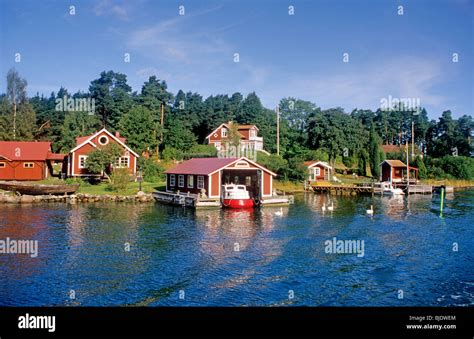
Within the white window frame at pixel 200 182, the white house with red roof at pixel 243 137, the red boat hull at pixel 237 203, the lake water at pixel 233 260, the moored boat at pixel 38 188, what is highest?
the white house with red roof at pixel 243 137

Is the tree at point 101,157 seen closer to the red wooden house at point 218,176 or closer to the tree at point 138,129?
the red wooden house at point 218,176

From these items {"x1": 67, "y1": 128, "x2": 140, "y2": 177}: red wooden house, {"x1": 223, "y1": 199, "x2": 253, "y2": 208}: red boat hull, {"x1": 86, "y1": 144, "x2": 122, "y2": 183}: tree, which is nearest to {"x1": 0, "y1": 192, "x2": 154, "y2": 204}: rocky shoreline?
{"x1": 86, "y1": 144, "x2": 122, "y2": 183}: tree

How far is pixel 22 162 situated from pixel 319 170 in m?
39.1

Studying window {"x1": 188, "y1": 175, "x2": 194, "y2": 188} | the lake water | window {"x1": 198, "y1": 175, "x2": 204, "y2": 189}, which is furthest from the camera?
window {"x1": 188, "y1": 175, "x2": 194, "y2": 188}

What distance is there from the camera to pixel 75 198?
4178 cm

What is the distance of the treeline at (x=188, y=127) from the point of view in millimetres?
61312

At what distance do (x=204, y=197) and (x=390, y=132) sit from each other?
67.1 metres

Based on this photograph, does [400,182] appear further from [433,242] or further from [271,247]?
[271,247]

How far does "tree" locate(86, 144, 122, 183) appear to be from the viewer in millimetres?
47375

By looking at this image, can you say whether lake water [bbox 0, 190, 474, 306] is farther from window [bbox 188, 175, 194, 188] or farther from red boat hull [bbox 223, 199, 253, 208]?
window [bbox 188, 175, 194, 188]

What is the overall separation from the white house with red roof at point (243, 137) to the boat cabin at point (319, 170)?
33.8ft

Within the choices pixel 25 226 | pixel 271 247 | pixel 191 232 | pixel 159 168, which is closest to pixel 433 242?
pixel 271 247

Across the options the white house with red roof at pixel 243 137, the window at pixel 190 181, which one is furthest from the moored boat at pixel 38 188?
the white house with red roof at pixel 243 137

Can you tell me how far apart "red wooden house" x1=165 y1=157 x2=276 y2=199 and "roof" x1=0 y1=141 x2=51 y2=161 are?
14.9m
